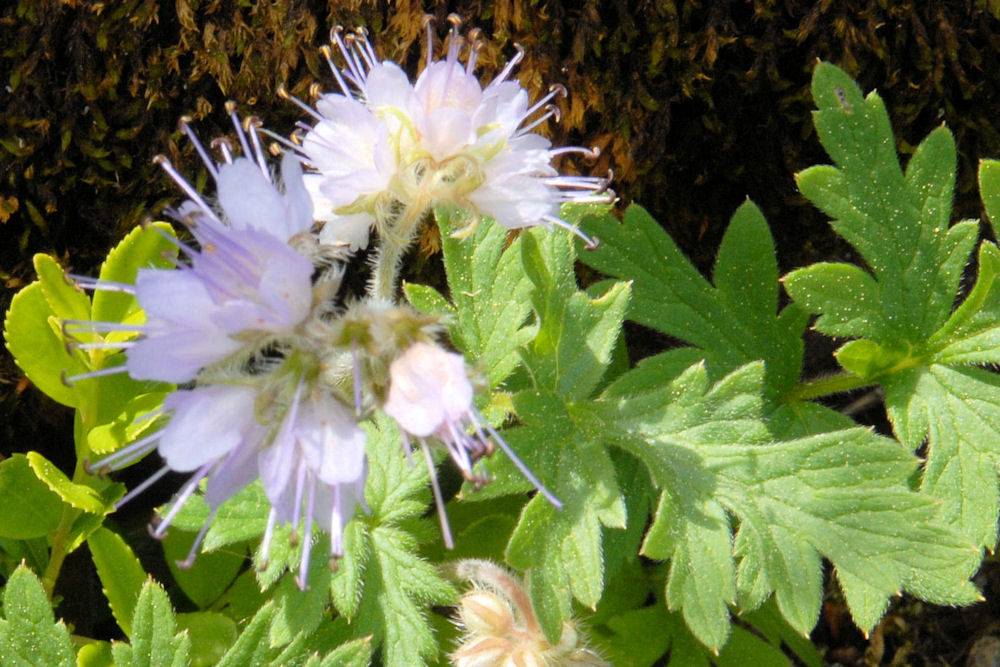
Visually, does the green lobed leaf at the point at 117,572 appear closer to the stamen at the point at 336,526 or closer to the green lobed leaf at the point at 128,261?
the green lobed leaf at the point at 128,261

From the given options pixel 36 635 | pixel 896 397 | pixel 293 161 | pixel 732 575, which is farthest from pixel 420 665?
pixel 896 397

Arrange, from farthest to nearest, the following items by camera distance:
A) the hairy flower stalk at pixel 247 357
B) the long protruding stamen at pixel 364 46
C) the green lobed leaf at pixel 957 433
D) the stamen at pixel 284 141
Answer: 1. the green lobed leaf at pixel 957 433
2. the long protruding stamen at pixel 364 46
3. the stamen at pixel 284 141
4. the hairy flower stalk at pixel 247 357

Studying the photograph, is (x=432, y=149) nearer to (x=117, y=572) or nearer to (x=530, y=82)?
(x=530, y=82)

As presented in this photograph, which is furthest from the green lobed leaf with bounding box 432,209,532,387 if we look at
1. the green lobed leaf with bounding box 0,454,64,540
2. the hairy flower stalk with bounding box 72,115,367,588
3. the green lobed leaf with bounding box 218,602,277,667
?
the green lobed leaf with bounding box 0,454,64,540

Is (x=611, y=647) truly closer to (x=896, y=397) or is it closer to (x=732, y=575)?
(x=732, y=575)

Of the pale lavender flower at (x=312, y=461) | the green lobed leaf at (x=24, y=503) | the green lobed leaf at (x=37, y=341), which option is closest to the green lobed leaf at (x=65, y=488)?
the green lobed leaf at (x=24, y=503)

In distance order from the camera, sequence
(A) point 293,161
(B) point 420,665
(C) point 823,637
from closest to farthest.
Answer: (A) point 293,161 < (B) point 420,665 < (C) point 823,637

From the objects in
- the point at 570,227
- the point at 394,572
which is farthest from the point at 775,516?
the point at 394,572
